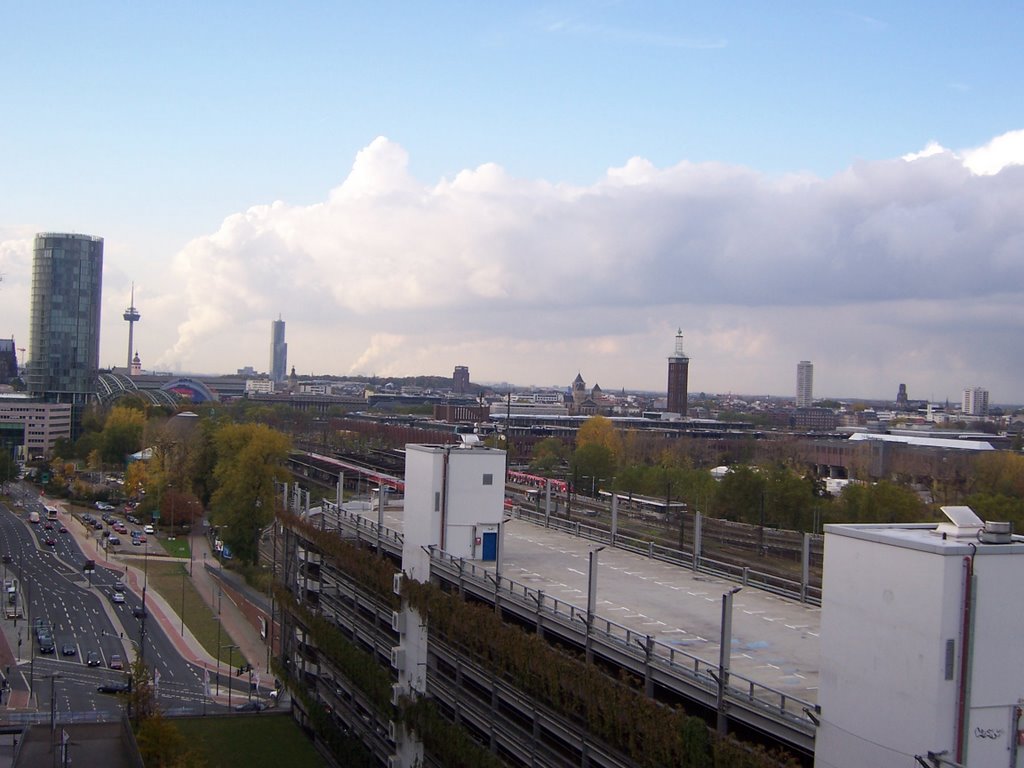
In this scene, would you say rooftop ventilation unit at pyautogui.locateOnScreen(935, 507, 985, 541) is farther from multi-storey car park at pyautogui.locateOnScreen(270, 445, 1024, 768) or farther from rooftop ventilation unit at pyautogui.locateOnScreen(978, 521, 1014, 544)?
rooftop ventilation unit at pyautogui.locateOnScreen(978, 521, 1014, 544)

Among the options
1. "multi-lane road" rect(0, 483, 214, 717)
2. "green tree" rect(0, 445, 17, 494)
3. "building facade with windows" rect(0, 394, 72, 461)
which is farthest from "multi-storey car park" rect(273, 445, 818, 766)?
"building facade with windows" rect(0, 394, 72, 461)

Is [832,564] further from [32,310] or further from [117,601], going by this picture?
[32,310]

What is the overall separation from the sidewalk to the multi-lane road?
301mm

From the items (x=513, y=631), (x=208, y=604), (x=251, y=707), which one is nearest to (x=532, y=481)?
(x=208, y=604)

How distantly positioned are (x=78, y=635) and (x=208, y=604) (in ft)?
16.7

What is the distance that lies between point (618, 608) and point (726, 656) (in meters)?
3.49

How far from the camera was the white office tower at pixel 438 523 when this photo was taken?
14.8 metres

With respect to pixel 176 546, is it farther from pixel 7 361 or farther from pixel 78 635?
pixel 7 361

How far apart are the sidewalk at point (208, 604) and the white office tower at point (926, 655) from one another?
67.6 feet

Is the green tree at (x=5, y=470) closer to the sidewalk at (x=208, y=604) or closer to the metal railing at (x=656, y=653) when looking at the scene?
the sidewalk at (x=208, y=604)

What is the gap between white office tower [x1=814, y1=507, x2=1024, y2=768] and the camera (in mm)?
6789

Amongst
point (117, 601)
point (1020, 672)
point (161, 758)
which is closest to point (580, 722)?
point (1020, 672)

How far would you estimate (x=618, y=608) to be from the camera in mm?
11883

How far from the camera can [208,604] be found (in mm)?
33750
